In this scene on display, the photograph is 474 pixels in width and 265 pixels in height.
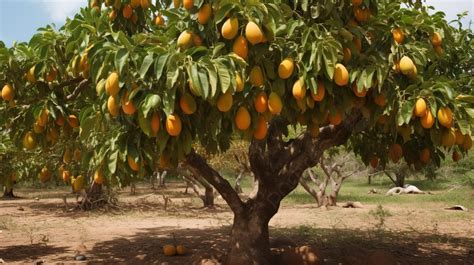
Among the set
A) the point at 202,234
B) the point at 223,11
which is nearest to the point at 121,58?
the point at 223,11

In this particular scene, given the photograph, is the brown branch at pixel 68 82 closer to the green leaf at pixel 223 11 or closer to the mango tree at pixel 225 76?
the mango tree at pixel 225 76

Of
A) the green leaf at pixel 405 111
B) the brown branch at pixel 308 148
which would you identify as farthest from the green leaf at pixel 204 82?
the brown branch at pixel 308 148

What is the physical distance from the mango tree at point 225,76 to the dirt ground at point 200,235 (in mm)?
2845

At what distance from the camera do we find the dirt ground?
24.2ft

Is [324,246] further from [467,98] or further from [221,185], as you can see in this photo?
[467,98]

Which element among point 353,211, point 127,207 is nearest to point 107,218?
point 127,207

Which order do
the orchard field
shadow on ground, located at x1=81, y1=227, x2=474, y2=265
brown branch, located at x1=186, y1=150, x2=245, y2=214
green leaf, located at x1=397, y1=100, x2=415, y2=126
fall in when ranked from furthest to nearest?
the orchard field, shadow on ground, located at x1=81, y1=227, x2=474, y2=265, brown branch, located at x1=186, y1=150, x2=245, y2=214, green leaf, located at x1=397, y1=100, x2=415, y2=126

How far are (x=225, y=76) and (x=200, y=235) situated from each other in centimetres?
763

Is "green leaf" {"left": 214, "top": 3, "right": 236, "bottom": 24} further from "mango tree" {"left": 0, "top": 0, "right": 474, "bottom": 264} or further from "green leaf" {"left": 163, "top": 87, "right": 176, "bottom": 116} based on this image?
"green leaf" {"left": 163, "top": 87, "right": 176, "bottom": 116}

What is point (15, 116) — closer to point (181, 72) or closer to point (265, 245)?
point (181, 72)

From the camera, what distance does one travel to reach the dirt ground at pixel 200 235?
7383 millimetres

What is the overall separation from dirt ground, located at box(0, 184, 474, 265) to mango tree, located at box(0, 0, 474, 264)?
2845mm

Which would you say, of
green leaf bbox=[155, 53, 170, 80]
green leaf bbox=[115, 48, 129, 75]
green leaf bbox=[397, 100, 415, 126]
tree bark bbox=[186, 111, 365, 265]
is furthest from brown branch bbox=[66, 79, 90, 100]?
green leaf bbox=[397, 100, 415, 126]

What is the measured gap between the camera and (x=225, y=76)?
306cm
